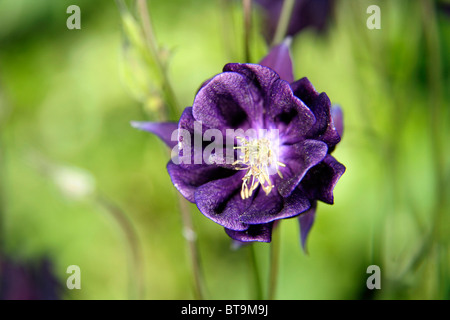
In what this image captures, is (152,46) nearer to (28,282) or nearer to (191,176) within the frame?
(191,176)

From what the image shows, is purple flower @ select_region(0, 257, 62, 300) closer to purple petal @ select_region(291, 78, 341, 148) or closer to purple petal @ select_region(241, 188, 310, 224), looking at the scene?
purple petal @ select_region(241, 188, 310, 224)

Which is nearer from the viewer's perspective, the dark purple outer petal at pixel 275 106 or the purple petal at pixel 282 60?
the dark purple outer petal at pixel 275 106

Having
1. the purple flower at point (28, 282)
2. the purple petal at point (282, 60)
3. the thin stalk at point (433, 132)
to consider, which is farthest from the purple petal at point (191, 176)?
the purple flower at point (28, 282)

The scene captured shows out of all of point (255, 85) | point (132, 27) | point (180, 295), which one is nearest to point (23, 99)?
point (180, 295)

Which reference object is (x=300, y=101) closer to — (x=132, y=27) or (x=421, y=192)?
(x=132, y=27)

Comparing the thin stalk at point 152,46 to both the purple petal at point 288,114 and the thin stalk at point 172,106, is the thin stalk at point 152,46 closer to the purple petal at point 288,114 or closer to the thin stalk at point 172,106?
the thin stalk at point 172,106

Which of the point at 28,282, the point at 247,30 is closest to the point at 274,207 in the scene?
the point at 247,30

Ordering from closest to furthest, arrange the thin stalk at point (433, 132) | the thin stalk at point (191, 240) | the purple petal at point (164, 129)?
the purple petal at point (164, 129)
the thin stalk at point (191, 240)
the thin stalk at point (433, 132)
